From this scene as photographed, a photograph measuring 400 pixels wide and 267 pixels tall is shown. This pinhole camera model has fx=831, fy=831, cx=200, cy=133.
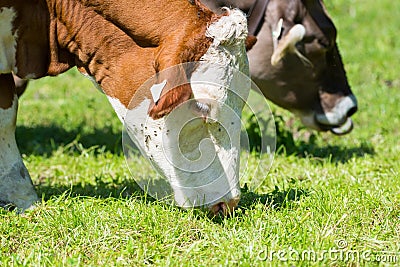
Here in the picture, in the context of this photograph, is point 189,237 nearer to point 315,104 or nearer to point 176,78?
point 176,78

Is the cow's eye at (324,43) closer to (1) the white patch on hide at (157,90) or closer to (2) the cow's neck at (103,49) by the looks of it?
(2) the cow's neck at (103,49)

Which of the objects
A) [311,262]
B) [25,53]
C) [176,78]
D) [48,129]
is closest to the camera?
[311,262]

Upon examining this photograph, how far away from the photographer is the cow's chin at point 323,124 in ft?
23.5

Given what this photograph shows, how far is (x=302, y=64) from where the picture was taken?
22.8ft

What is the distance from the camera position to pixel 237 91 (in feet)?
14.0

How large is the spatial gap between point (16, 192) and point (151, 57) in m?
1.24

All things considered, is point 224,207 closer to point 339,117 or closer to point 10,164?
point 10,164

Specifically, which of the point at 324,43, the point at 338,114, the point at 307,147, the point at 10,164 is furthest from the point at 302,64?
the point at 10,164

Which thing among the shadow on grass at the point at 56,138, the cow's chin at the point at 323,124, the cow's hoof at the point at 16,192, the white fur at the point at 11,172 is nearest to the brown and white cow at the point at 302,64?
the cow's chin at the point at 323,124

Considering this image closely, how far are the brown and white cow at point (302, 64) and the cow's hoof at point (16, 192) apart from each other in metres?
2.47

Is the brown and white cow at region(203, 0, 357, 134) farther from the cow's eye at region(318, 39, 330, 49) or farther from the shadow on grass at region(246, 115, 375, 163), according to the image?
the shadow on grass at region(246, 115, 375, 163)

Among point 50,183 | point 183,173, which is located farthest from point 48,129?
point 183,173

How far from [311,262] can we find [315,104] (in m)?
3.56

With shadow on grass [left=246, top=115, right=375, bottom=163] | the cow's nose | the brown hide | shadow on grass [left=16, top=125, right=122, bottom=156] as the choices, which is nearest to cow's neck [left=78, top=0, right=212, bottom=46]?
the brown hide
